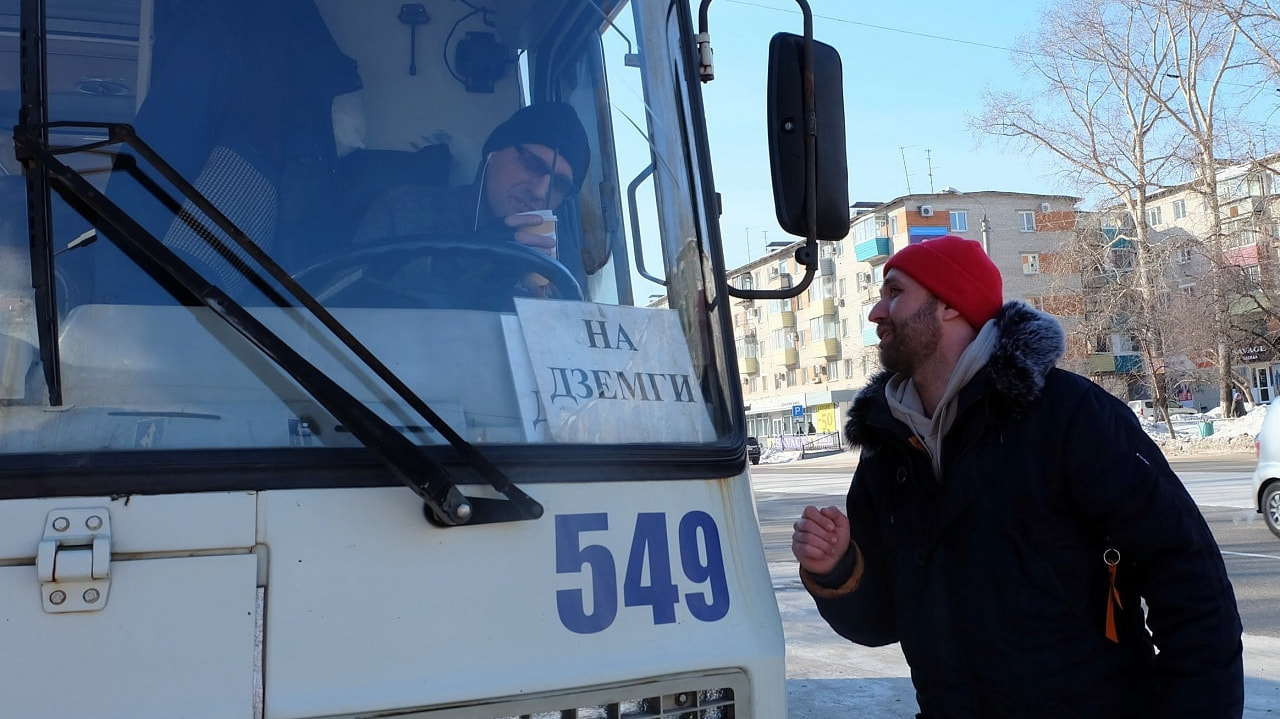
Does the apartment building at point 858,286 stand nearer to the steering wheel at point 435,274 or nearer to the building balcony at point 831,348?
the building balcony at point 831,348

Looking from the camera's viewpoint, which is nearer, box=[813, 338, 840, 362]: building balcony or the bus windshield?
the bus windshield

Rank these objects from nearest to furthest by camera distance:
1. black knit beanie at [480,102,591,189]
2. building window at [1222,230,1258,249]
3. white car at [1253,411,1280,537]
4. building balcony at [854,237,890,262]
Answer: black knit beanie at [480,102,591,189]
white car at [1253,411,1280,537]
building window at [1222,230,1258,249]
building balcony at [854,237,890,262]

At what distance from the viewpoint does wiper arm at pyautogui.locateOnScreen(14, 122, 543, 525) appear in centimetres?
175

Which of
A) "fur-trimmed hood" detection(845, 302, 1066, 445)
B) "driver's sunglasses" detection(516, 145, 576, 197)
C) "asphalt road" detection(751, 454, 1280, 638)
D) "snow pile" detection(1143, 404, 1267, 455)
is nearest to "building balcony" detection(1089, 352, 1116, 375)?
"snow pile" detection(1143, 404, 1267, 455)

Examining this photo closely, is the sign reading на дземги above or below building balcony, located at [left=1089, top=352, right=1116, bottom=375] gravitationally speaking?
below

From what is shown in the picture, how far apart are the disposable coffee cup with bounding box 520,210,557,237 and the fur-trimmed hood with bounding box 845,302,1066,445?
0.94m

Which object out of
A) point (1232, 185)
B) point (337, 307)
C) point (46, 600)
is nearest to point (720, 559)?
point (337, 307)

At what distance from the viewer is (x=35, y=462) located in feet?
5.37

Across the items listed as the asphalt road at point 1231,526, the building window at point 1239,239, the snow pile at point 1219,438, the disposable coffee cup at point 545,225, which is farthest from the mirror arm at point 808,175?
the building window at point 1239,239

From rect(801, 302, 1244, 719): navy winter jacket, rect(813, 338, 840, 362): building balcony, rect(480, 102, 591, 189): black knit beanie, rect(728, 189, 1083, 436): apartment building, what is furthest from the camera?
rect(813, 338, 840, 362): building balcony

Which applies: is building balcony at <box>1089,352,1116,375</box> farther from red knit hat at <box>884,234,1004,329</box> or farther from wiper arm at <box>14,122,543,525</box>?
wiper arm at <box>14,122,543,525</box>

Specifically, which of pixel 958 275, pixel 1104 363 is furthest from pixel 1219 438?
pixel 958 275

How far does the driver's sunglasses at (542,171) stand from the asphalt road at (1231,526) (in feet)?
8.98

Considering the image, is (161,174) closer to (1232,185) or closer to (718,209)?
(718,209)
